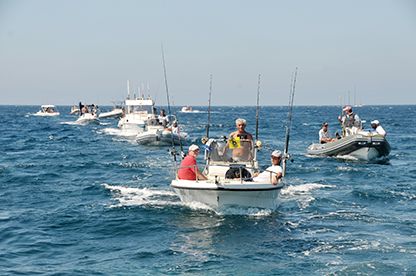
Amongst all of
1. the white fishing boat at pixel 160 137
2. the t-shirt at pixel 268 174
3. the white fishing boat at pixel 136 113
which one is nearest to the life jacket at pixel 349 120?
the white fishing boat at pixel 160 137

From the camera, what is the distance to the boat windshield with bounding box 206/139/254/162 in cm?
1672

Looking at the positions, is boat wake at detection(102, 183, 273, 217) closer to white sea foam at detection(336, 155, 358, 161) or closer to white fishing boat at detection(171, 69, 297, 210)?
white fishing boat at detection(171, 69, 297, 210)

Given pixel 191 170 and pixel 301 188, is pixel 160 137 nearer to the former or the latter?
pixel 301 188

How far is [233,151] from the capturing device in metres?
16.8

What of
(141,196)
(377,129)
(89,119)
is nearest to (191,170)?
(141,196)

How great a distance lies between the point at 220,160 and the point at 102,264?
6478mm

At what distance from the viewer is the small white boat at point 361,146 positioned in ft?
91.8

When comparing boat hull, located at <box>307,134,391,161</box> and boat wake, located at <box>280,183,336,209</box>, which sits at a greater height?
boat hull, located at <box>307,134,391,161</box>

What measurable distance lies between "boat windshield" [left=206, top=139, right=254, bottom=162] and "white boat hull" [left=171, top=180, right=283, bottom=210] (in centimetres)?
199

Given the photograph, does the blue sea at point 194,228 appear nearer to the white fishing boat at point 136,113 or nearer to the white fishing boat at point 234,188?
the white fishing boat at point 234,188

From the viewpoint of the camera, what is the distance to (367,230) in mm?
13680

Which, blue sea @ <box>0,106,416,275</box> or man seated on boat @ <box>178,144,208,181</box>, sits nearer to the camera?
blue sea @ <box>0,106,416,275</box>

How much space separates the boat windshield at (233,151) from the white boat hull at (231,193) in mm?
1988

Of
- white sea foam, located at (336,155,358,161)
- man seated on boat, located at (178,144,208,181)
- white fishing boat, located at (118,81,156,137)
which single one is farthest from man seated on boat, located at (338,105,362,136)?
white fishing boat, located at (118,81,156,137)
